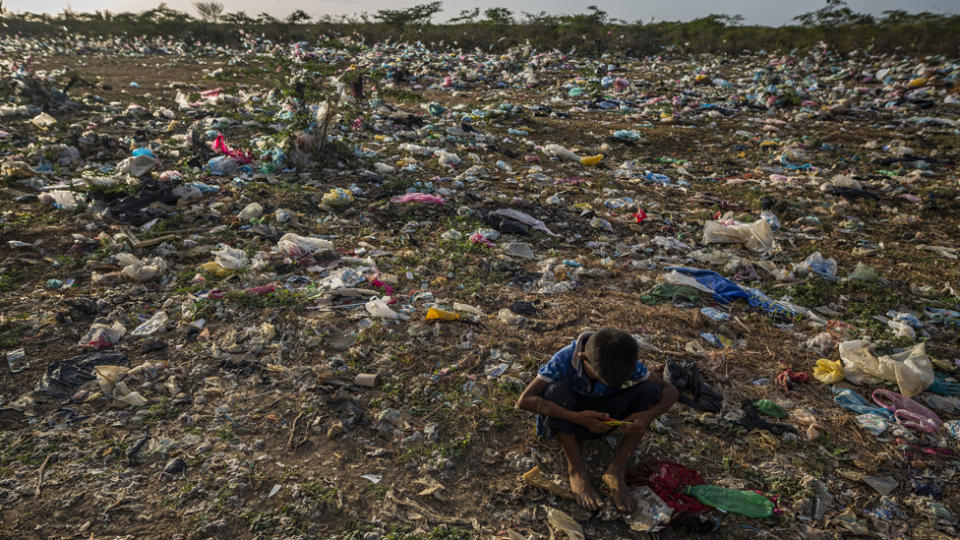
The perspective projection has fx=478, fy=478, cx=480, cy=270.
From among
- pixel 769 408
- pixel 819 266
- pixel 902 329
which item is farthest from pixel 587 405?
pixel 819 266

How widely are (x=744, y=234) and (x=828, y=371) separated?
1.74m

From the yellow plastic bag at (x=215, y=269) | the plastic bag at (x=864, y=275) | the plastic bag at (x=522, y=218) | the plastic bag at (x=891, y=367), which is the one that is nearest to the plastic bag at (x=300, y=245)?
the yellow plastic bag at (x=215, y=269)

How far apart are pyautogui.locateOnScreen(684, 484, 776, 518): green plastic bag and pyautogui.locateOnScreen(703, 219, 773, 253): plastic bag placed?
2.58 m

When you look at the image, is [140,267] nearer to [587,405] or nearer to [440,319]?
[440,319]

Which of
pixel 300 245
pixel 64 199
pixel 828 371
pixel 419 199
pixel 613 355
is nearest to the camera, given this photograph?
pixel 613 355

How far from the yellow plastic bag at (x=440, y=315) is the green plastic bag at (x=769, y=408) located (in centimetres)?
160

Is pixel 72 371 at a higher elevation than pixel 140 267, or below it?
below

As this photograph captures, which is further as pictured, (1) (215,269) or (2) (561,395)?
(1) (215,269)

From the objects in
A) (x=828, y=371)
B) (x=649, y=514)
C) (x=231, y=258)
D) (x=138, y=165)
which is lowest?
(x=649, y=514)

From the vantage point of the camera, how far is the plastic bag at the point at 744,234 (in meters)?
3.90

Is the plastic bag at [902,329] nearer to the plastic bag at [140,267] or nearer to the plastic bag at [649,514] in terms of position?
the plastic bag at [649,514]

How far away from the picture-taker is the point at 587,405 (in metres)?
1.94

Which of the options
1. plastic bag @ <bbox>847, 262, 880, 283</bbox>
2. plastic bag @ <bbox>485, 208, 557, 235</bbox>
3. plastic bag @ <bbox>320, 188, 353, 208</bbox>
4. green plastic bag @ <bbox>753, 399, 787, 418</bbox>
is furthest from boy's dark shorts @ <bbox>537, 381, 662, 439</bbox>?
plastic bag @ <bbox>320, 188, 353, 208</bbox>

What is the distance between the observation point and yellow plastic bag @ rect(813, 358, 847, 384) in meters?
2.46
